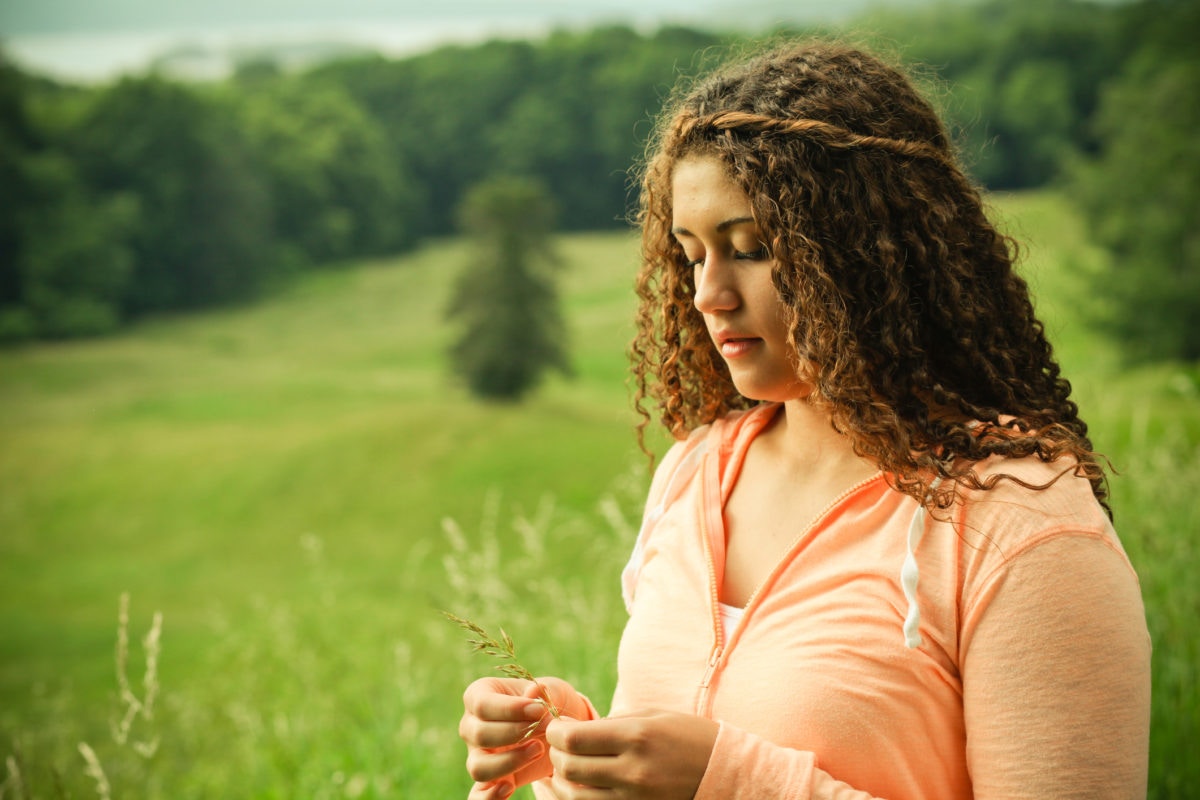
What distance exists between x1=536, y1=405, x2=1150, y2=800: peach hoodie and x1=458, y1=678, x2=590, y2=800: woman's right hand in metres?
0.15

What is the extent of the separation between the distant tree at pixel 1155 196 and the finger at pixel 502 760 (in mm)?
14014

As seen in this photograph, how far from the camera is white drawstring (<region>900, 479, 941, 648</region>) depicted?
0.95 meters

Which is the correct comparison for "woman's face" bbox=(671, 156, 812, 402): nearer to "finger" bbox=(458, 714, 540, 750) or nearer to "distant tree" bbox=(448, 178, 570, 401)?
"finger" bbox=(458, 714, 540, 750)

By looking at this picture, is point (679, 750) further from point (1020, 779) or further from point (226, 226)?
point (226, 226)

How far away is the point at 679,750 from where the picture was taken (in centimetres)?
94

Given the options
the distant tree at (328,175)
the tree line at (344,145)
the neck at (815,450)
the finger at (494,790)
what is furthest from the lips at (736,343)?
the distant tree at (328,175)

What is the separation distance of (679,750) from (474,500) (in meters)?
14.5

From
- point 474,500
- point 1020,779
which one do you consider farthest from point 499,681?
point 474,500

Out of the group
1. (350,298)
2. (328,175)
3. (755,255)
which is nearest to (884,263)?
(755,255)

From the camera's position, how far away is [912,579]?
3.16 ft

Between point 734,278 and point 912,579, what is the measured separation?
0.39 metres

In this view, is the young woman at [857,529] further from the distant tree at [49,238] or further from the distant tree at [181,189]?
the distant tree at [181,189]

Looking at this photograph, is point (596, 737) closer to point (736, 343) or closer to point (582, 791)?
point (582, 791)

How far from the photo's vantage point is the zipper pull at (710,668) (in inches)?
42.5
